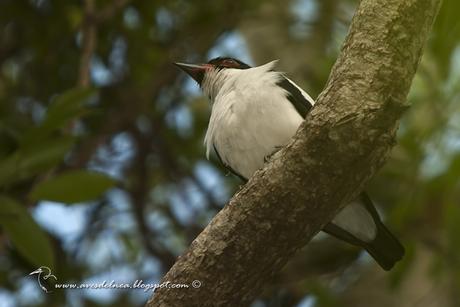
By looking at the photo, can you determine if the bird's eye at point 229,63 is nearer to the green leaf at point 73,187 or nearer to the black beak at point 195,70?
the black beak at point 195,70

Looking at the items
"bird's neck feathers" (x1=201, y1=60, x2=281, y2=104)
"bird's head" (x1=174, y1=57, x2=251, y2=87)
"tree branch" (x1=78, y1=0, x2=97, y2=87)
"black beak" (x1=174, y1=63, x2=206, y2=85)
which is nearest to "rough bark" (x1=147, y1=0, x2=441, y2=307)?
"bird's neck feathers" (x1=201, y1=60, x2=281, y2=104)

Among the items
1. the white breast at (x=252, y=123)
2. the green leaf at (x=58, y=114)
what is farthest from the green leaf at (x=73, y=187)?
the white breast at (x=252, y=123)

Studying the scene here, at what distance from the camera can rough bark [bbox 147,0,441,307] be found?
283 cm

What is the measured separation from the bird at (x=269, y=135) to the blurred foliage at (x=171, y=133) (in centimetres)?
93

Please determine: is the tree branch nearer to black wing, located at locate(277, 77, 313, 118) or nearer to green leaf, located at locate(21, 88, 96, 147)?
green leaf, located at locate(21, 88, 96, 147)

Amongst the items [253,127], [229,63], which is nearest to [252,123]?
[253,127]

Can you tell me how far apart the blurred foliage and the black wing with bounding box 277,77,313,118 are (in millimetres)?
956

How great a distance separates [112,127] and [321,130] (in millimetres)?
2631

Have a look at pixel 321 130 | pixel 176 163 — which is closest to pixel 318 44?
pixel 176 163

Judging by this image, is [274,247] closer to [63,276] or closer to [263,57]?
[63,276]

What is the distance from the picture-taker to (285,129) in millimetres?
3758

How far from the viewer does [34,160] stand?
387cm

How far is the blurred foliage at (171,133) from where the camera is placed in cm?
503

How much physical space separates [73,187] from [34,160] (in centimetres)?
21
